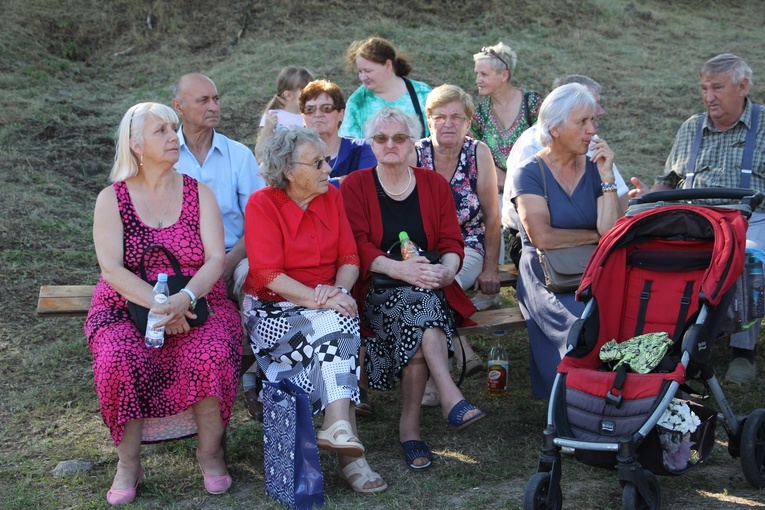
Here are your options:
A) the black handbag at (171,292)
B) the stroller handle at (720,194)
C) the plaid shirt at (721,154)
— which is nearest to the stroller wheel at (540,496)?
the stroller handle at (720,194)

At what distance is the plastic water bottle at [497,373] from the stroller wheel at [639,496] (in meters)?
1.78

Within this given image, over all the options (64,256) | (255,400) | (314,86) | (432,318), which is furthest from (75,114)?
(432,318)

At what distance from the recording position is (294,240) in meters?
4.39

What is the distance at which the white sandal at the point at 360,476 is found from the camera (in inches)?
157

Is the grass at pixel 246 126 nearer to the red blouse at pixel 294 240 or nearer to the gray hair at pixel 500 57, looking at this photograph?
the red blouse at pixel 294 240

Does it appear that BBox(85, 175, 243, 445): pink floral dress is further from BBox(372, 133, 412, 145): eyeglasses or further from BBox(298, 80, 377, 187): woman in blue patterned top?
BBox(298, 80, 377, 187): woman in blue patterned top

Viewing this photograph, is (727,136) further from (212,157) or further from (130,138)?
(130,138)

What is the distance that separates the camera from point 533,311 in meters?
→ 4.74

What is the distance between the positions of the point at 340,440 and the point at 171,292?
106 centimetres

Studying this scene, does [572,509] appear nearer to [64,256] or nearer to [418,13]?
[64,256]

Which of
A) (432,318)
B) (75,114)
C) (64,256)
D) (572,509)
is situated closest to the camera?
(572,509)

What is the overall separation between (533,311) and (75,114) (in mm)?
6856

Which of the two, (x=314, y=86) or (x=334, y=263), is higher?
(x=314, y=86)

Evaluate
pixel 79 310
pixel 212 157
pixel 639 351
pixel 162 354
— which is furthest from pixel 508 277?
pixel 79 310
